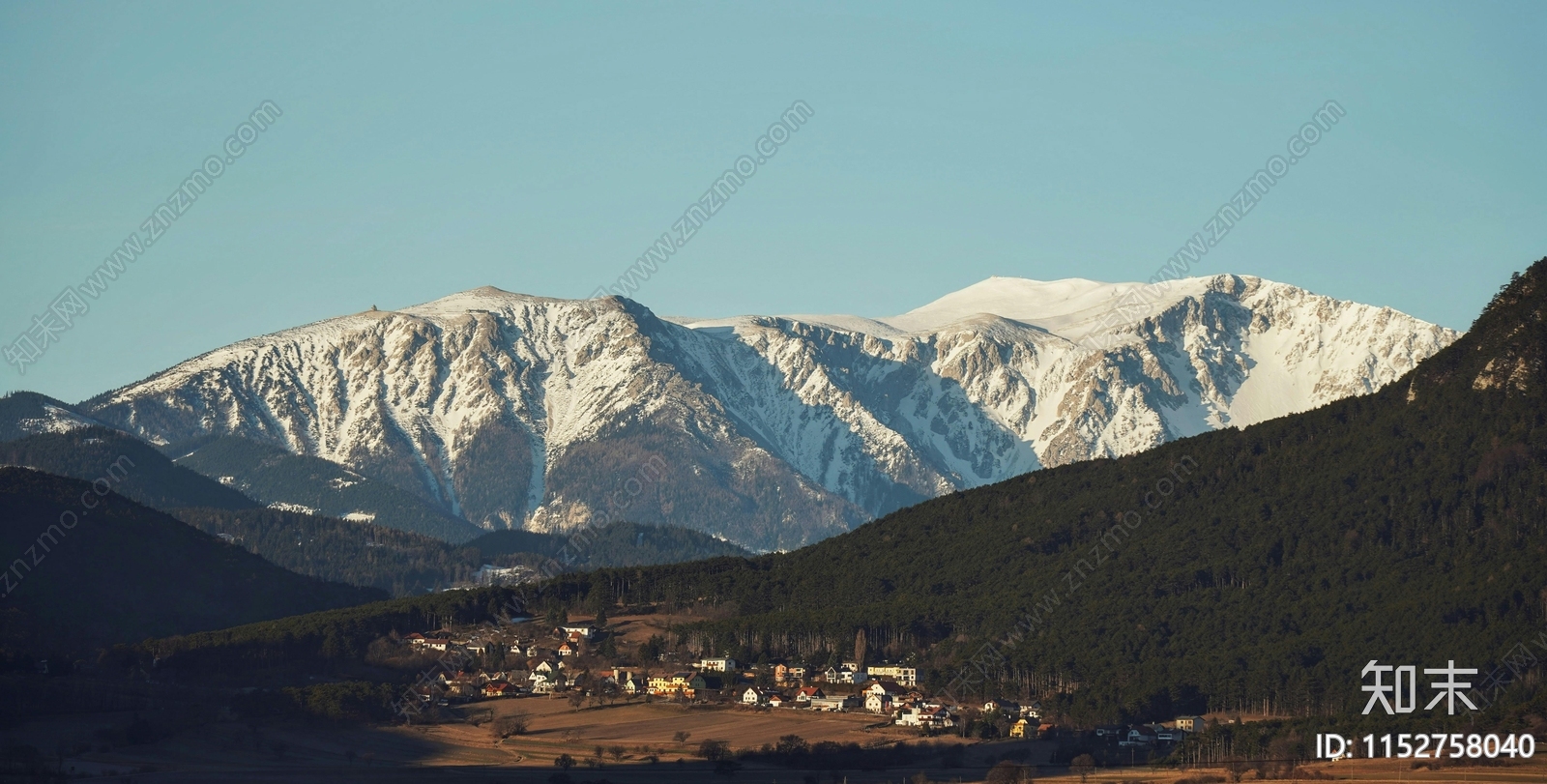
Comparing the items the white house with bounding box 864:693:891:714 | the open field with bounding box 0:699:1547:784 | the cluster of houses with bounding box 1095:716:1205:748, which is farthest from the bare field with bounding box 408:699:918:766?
the cluster of houses with bounding box 1095:716:1205:748

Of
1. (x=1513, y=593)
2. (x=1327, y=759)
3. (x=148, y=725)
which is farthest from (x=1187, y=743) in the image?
(x=148, y=725)

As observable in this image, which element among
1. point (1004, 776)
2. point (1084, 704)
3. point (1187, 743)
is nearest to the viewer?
point (1004, 776)

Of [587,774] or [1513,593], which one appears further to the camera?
[1513,593]

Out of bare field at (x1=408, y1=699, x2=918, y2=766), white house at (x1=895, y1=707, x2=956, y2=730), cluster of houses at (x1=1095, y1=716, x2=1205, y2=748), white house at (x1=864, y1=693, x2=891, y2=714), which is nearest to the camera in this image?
bare field at (x1=408, y1=699, x2=918, y2=766)

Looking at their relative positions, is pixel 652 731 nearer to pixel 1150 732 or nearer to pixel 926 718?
pixel 926 718

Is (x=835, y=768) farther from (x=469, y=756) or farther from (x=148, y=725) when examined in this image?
(x=148, y=725)

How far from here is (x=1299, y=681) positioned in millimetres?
191500

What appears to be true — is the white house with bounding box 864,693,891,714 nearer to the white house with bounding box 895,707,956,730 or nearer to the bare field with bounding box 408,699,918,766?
the bare field with bounding box 408,699,918,766

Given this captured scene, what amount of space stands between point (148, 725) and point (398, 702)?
86.4 feet

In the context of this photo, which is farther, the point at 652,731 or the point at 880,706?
the point at 880,706

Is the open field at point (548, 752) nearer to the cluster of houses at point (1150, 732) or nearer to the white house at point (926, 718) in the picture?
the white house at point (926, 718)

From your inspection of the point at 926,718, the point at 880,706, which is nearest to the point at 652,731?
the point at 926,718

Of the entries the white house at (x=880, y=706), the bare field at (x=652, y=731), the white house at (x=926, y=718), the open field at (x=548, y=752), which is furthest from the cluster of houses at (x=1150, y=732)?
the white house at (x=880, y=706)

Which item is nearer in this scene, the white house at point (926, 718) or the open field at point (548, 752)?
the open field at point (548, 752)
